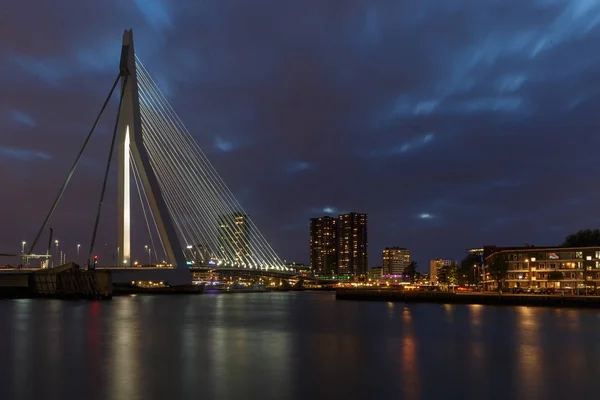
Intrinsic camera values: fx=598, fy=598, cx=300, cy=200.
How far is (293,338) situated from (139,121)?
113ft

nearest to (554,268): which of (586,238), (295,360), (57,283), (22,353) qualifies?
(586,238)

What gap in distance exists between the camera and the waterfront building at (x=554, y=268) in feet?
256

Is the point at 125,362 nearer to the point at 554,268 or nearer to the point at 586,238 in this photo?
the point at 554,268

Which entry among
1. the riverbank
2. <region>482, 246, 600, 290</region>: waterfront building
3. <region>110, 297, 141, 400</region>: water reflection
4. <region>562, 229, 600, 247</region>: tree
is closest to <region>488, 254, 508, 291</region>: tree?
<region>482, 246, 600, 290</region>: waterfront building

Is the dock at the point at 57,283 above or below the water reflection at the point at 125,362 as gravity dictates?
above

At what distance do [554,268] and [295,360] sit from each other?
67.0 metres

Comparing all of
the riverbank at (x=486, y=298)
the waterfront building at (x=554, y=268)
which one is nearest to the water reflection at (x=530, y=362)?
the riverbank at (x=486, y=298)

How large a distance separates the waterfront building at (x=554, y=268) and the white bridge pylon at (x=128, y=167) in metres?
50.1

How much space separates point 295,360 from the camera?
23.7m

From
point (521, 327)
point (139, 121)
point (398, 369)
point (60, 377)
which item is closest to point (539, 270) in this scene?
point (521, 327)

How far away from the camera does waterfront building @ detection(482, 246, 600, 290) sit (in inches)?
3068

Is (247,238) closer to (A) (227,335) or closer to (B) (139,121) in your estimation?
(B) (139,121)

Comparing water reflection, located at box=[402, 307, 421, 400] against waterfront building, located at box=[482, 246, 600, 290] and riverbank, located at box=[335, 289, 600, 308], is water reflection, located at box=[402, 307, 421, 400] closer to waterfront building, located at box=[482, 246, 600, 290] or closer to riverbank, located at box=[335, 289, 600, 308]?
riverbank, located at box=[335, 289, 600, 308]

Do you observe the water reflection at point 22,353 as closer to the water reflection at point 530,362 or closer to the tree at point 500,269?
the water reflection at point 530,362
